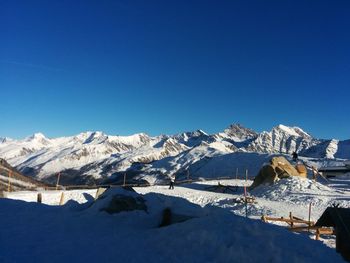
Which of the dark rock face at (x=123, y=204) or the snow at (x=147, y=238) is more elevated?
the dark rock face at (x=123, y=204)

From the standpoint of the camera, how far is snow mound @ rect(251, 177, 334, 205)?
3716 centimetres

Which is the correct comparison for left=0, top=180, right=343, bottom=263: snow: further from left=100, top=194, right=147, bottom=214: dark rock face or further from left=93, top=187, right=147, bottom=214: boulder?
left=100, top=194, right=147, bottom=214: dark rock face

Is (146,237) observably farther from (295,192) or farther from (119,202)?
(295,192)

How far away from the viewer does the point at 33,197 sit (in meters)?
37.0

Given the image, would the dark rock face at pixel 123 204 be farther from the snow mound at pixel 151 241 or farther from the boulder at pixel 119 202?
the snow mound at pixel 151 241

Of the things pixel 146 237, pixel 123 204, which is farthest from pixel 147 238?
pixel 123 204

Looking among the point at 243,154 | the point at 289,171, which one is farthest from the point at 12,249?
the point at 243,154

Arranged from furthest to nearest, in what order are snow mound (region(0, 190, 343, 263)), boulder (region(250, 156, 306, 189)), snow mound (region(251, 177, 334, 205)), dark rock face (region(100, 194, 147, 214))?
boulder (region(250, 156, 306, 189)) < snow mound (region(251, 177, 334, 205)) < dark rock face (region(100, 194, 147, 214)) < snow mound (region(0, 190, 343, 263))

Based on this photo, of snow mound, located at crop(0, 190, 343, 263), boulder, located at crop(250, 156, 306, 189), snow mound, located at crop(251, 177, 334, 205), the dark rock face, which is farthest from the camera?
boulder, located at crop(250, 156, 306, 189)

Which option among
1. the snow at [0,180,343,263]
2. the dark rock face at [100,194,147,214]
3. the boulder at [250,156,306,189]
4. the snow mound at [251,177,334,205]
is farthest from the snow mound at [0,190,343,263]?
the boulder at [250,156,306,189]

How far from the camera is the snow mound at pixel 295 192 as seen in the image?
37.2 metres

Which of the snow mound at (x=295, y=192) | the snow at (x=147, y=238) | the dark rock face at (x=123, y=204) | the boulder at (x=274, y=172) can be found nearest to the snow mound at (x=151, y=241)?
the snow at (x=147, y=238)

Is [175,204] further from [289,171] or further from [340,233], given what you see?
[289,171]

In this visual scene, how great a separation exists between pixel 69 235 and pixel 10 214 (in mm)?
4337
